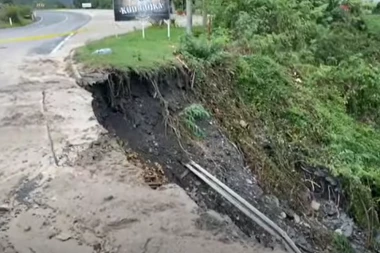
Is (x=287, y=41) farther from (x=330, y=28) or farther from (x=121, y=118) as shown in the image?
(x=121, y=118)

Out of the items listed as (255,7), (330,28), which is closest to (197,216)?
(255,7)

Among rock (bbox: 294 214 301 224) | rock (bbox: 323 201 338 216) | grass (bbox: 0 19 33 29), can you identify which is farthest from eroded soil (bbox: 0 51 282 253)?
grass (bbox: 0 19 33 29)

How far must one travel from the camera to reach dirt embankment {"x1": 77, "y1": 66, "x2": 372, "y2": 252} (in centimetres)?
623

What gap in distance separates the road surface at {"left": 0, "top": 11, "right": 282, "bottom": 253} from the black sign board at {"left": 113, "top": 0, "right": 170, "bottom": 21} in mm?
5334

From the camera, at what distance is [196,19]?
16.6m

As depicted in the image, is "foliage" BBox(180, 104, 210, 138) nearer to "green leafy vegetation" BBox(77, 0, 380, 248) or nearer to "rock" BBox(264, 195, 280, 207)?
"green leafy vegetation" BBox(77, 0, 380, 248)

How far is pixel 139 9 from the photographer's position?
38.2 ft

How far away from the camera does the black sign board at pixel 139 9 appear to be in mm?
11617

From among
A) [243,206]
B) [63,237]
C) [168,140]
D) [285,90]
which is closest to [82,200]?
[63,237]

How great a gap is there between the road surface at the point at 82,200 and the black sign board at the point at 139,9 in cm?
533

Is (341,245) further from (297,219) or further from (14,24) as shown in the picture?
(14,24)

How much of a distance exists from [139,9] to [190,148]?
18.2 feet

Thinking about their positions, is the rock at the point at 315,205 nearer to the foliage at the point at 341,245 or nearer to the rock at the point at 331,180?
the rock at the point at 331,180

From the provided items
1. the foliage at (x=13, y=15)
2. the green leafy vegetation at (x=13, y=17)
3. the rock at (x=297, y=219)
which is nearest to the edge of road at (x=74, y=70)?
the rock at (x=297, y=219)
